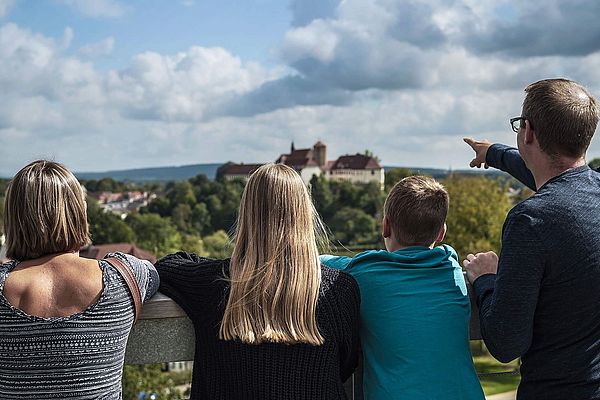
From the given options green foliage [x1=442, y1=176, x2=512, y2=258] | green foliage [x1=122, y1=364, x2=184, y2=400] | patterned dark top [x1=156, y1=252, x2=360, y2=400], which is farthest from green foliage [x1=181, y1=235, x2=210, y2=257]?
patterned dark top [x1=156, y1=252, x2=360, y2=400]

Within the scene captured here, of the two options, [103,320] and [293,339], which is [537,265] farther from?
[103,320]

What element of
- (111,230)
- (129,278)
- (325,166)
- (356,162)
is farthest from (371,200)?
(129,278)

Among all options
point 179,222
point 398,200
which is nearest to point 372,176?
point 179,222

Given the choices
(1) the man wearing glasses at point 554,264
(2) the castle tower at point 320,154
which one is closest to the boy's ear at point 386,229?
(1) the man wearing glasses at point 554,264

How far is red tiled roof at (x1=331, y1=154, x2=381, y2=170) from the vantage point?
127625 millimetres

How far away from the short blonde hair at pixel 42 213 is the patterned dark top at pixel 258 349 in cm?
31

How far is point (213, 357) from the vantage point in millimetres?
2191

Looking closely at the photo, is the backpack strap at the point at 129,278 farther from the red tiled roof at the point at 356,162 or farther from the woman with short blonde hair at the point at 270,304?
the red tiled roof at the point at 356,162

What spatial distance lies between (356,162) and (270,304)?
415 ft

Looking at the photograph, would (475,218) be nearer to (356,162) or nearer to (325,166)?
Result: (356,162)

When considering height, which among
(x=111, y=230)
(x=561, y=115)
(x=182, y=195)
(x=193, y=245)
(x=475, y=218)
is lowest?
(x=193, y=245)

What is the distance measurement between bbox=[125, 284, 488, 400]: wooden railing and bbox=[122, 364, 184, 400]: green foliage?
17.0m

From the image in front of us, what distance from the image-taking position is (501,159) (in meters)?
2.65

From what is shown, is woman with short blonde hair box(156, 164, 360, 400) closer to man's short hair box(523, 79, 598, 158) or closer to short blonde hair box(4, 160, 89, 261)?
short blonde hair box(4, 160, 89, 261)
